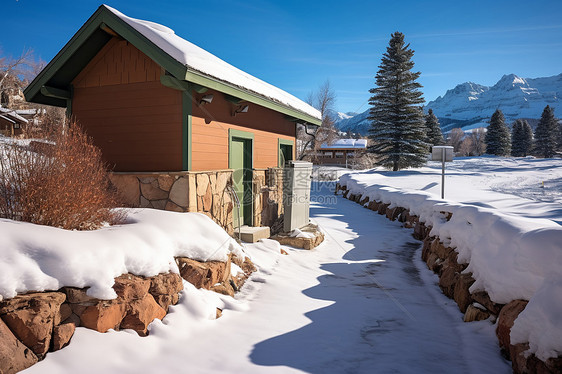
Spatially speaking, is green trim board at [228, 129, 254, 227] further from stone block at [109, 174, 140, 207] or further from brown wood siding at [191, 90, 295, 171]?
stone block at [109, 174, 140, 207]

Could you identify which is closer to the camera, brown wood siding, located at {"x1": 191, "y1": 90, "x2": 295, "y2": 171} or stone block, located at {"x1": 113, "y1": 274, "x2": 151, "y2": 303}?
stone block, located at {"x1": 113, "y1": 274, "x2": 151, "y2": 303}

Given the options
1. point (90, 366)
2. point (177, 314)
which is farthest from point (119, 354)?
point (177, 314)

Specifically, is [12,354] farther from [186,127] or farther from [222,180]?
[222,180]

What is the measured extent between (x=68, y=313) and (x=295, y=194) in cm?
600

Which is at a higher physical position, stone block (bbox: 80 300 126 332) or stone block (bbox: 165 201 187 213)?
stone block (bbox: 165 201 187 213)

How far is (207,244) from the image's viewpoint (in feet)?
Result: 14.6

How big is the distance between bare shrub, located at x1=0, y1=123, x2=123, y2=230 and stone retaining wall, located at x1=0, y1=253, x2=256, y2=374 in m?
0.93

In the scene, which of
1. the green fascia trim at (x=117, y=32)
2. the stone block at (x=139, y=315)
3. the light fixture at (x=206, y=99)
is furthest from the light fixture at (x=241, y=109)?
the stone block at (x=139, y=315)

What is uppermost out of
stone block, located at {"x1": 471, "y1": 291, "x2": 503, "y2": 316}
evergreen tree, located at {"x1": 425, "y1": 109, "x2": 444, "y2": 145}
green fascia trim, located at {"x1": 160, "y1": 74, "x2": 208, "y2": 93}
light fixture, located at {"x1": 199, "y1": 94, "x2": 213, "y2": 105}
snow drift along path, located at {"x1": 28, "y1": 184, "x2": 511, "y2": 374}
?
evergreen tree, located at {"x1": 425, "y1": 109, "x2": 444, "y2": 145}

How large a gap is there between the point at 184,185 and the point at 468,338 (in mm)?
4343

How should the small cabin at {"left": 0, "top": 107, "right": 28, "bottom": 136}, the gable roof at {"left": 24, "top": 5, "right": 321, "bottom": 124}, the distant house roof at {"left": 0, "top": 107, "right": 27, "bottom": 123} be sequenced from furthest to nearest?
1. the small cabin at {"left": 0, "top": 107, "right": 28, "bottom": 136}
2. the distant house roof at {"left": 0, "top": 107, "right": 27, "bottom": 123}
3. the gable roof at {"left": 24, "top": 5, "right": 321, "bottom": 124}

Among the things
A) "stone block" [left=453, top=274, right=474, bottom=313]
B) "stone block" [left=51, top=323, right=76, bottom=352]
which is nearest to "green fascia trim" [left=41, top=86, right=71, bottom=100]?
"stone block" [left=51, top=323, right=76, bottom=352]

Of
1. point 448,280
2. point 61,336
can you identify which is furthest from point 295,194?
point 61,336

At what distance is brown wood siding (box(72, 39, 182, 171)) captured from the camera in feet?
18.8
